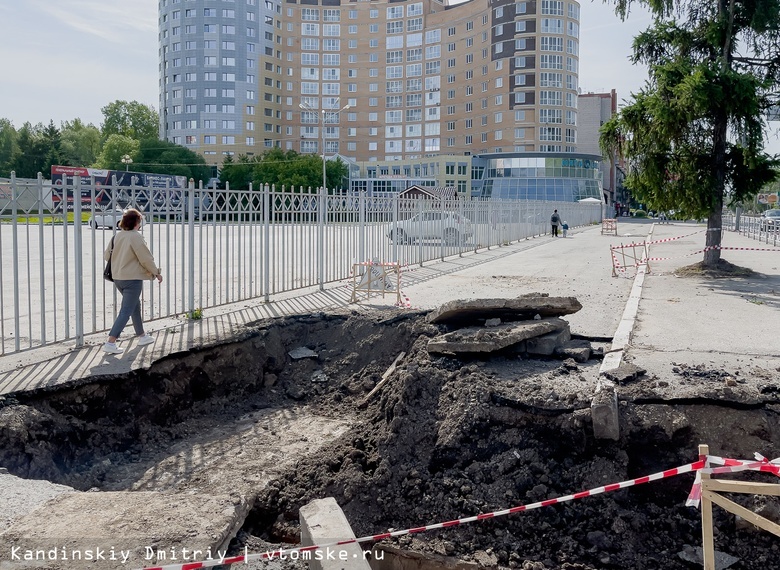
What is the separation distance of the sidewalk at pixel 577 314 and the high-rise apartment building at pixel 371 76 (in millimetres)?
73409

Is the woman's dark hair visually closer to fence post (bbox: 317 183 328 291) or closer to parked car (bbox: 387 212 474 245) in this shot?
fence post (bbox: 317 183 328 291)

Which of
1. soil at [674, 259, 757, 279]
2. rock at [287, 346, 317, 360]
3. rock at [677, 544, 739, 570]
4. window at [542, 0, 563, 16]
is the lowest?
rock at [677, 544, 739, 570]

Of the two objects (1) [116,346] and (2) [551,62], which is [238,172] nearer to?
(2) [551,62]

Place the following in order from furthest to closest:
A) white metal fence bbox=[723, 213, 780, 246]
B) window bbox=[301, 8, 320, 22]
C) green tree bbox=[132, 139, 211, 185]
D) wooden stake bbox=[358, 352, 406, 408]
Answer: window bbox=[301, 8, 320, 22] < green tree bbox=[132, 139, 211, 185] < white metal fence bbox=[723, 213, 780, 246] < wooden stake bbox=[358, 352, 406, 408]

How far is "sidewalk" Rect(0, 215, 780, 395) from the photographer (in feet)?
22.6

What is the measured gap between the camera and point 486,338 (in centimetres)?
681

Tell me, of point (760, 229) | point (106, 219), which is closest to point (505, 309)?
point (106, 219)

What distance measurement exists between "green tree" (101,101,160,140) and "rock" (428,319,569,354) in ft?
367

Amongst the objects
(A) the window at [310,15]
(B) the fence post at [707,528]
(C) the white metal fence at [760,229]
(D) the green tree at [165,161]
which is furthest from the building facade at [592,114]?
(B) the fence post at [707,528]

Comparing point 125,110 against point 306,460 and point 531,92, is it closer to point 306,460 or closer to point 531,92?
point 531,92

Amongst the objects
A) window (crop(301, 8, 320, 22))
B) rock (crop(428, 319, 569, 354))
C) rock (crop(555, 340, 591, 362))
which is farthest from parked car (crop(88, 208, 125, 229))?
window (crop(301, 8, 320, 22))

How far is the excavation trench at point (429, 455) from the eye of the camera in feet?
15.4

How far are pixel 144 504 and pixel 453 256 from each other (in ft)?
62.9

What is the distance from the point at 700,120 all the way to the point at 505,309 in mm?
10553
